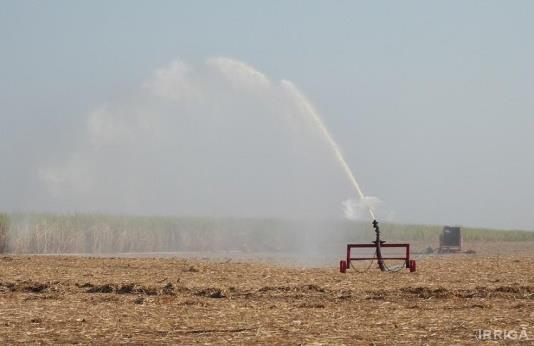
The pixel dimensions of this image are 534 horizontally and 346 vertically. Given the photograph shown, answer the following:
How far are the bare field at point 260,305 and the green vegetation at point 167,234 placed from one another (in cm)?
1988

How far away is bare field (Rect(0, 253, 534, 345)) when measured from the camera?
45.9 feet

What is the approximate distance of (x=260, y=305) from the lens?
18.3 metres

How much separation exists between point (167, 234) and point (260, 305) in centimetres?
3829

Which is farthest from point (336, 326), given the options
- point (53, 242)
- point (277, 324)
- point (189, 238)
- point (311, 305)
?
point (189, 238)

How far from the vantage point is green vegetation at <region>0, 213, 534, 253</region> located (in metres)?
47.5

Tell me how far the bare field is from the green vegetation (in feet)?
65.2

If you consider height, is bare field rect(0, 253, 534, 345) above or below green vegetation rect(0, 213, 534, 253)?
below

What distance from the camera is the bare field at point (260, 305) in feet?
45.9

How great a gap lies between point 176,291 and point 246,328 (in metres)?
6.35

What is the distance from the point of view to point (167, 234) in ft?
184

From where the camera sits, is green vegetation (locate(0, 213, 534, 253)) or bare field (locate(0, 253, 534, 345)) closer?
bare field (locate(0, 253, 534, 345))

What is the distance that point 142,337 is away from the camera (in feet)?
45.3

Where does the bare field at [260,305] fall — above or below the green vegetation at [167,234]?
below

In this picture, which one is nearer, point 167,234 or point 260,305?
point 260,305
